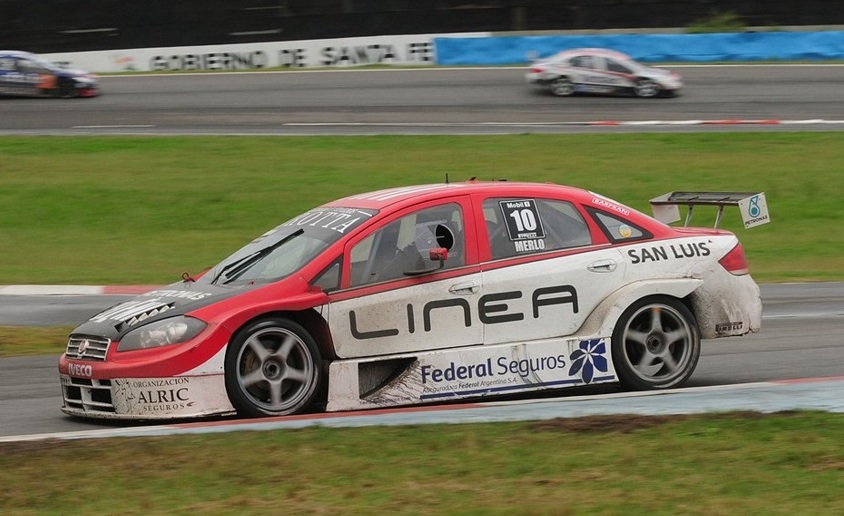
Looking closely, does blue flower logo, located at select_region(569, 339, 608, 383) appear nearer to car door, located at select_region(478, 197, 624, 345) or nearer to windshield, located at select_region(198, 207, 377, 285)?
car door, located at select_region(478, 197, 624, 345)

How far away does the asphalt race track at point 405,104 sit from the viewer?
2811 centimetres

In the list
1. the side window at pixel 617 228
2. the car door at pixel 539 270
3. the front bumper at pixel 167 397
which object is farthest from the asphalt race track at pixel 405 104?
the front bumper at pixel 167 397

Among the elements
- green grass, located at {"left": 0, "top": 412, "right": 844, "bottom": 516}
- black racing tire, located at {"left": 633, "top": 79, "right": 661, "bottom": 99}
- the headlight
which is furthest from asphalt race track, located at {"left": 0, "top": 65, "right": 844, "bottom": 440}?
green grass, located at {"left": 0, "top": 412, "right": 844, "bottom": 516}

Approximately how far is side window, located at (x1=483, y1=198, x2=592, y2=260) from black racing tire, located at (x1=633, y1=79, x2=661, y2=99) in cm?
2422

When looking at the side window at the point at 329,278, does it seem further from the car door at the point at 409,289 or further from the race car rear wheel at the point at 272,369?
the race car rear wheel at the point at 272,369

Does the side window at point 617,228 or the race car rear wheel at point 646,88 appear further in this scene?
the race car rear wheel at point 646,88

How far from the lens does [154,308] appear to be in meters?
7.38

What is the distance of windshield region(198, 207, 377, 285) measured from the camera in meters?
7.52

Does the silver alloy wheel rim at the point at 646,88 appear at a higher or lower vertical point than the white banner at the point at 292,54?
lower

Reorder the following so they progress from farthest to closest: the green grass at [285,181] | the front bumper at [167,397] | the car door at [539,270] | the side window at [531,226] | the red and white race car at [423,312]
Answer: the green grass at [285,181] → the side window at [531,226] → the car door at [539,270] → the red and white race car at [423,312] → the front bumper at [167,397]

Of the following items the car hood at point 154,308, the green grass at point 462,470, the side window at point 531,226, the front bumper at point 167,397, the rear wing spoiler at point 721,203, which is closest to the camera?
the green grass at point 462,470

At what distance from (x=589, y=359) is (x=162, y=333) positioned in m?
2.64

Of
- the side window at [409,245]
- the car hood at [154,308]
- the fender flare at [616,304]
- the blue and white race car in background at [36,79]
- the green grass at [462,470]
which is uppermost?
the blue and white race car in background at [36,79]

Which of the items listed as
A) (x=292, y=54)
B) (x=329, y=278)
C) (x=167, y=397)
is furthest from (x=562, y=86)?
(x=167, y=397)
